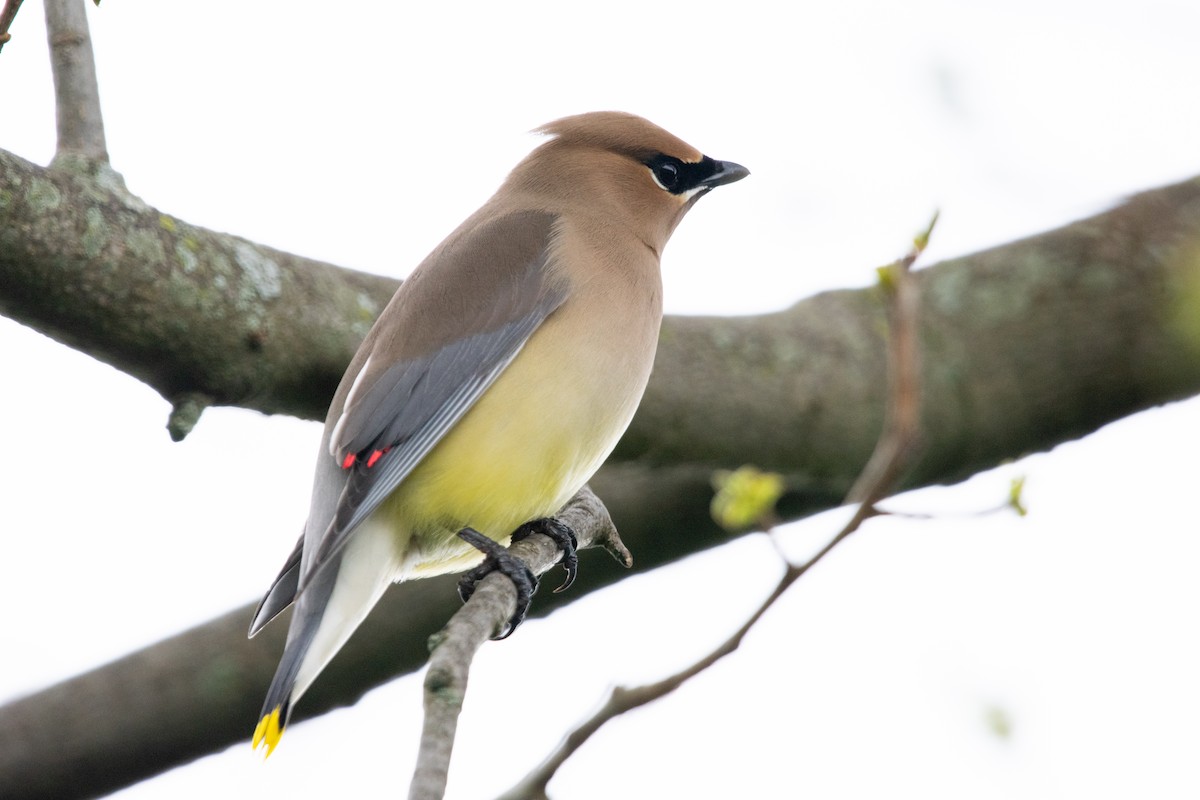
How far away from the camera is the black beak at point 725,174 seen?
182 inches

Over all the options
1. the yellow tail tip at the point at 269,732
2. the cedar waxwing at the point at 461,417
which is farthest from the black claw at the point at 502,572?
the yellow tail tip at the point at 269,732

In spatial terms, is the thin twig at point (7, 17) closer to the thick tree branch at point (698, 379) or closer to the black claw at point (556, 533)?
the thick tree branch at point (698, 379)

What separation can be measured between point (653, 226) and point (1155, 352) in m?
1.53

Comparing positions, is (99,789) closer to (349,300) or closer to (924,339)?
(349,300)

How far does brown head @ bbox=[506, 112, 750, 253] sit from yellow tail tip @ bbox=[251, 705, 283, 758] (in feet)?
5.79

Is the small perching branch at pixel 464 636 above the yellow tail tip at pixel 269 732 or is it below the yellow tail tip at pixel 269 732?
above

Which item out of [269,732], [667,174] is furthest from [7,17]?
[667,174]

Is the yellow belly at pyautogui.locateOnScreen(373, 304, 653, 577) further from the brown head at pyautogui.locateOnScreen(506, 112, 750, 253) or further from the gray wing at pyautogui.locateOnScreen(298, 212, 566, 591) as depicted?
the brown head at pyautogui.locateOnScreen(506, 112, 750, 253)

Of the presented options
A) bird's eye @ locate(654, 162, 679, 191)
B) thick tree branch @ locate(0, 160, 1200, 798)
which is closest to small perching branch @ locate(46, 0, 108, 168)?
thick tree branch @ locate(0, 160, 1200, 798)

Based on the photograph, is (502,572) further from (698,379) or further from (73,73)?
(73,73)

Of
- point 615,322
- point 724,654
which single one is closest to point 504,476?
point 615,322

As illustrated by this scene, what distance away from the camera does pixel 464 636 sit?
245 cm

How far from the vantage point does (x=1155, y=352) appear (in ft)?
15.0

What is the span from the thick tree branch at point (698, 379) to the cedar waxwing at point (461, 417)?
22cm
